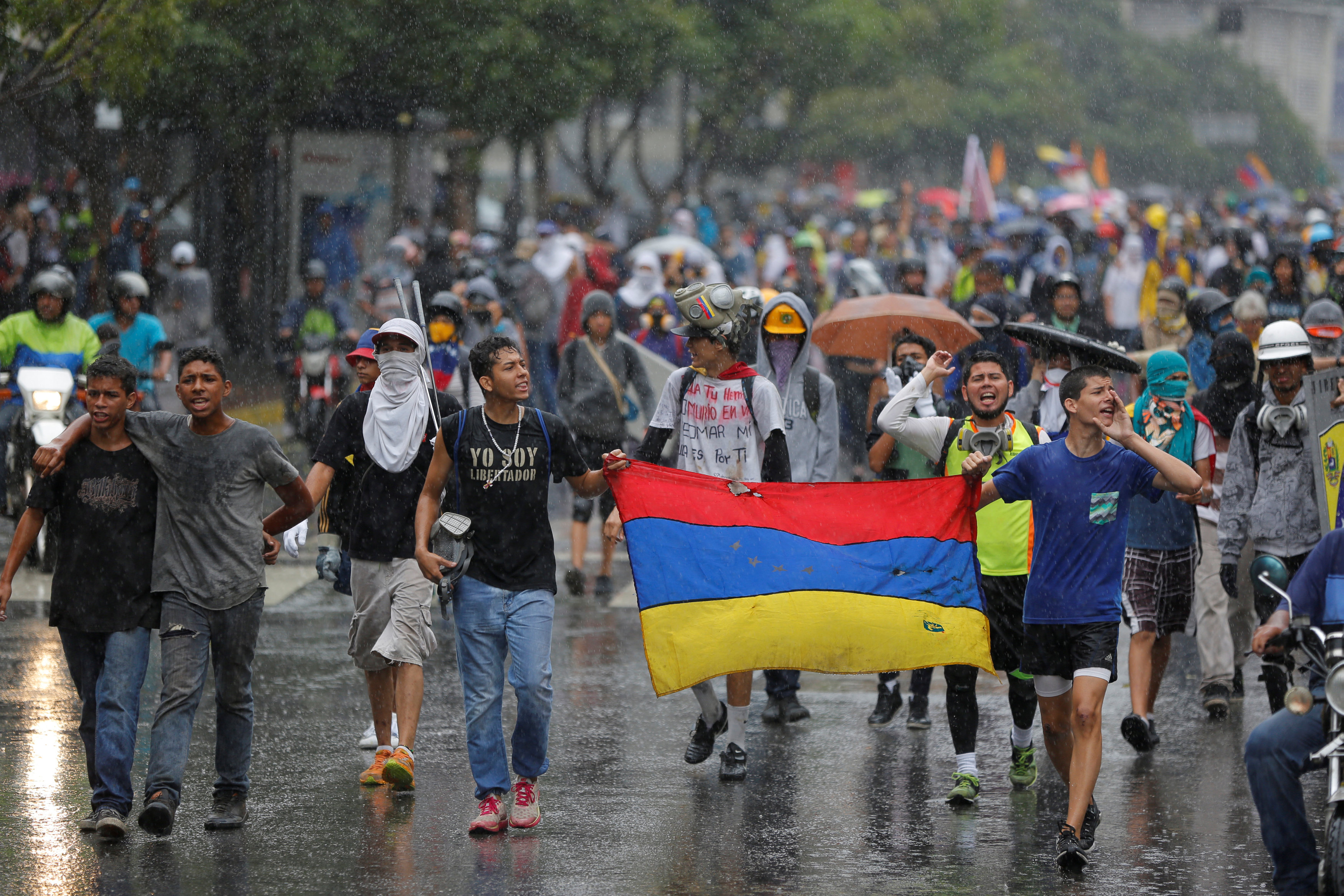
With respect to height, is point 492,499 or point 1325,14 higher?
point 1325,14

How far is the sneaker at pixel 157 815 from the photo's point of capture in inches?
264

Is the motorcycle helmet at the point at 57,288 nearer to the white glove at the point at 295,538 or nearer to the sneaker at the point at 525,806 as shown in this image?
the white glove at the point at 295,538

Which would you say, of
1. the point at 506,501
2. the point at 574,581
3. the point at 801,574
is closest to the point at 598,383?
the point at 574,581

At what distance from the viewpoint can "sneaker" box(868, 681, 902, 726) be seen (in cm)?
913

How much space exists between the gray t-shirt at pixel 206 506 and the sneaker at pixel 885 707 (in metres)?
3.32

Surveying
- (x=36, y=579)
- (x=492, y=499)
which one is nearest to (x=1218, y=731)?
(x=492, y=499)

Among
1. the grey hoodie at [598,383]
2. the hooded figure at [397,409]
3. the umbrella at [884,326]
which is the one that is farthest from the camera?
the grey hoodie at [598,383]

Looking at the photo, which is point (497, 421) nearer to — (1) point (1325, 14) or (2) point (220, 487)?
(2) point (220, 487)

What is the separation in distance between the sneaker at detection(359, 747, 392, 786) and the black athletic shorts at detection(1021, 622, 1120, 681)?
8.21ft

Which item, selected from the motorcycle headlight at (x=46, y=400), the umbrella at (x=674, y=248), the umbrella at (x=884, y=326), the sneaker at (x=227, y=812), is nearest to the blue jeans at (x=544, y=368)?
the umbrella at (x=674, y=248)

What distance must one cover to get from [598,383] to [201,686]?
229 inches

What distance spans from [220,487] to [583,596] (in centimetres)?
571

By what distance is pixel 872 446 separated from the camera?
8680mm

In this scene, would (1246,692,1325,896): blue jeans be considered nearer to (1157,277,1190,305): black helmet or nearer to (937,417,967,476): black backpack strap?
(937,417,967,476): black backpack strap
